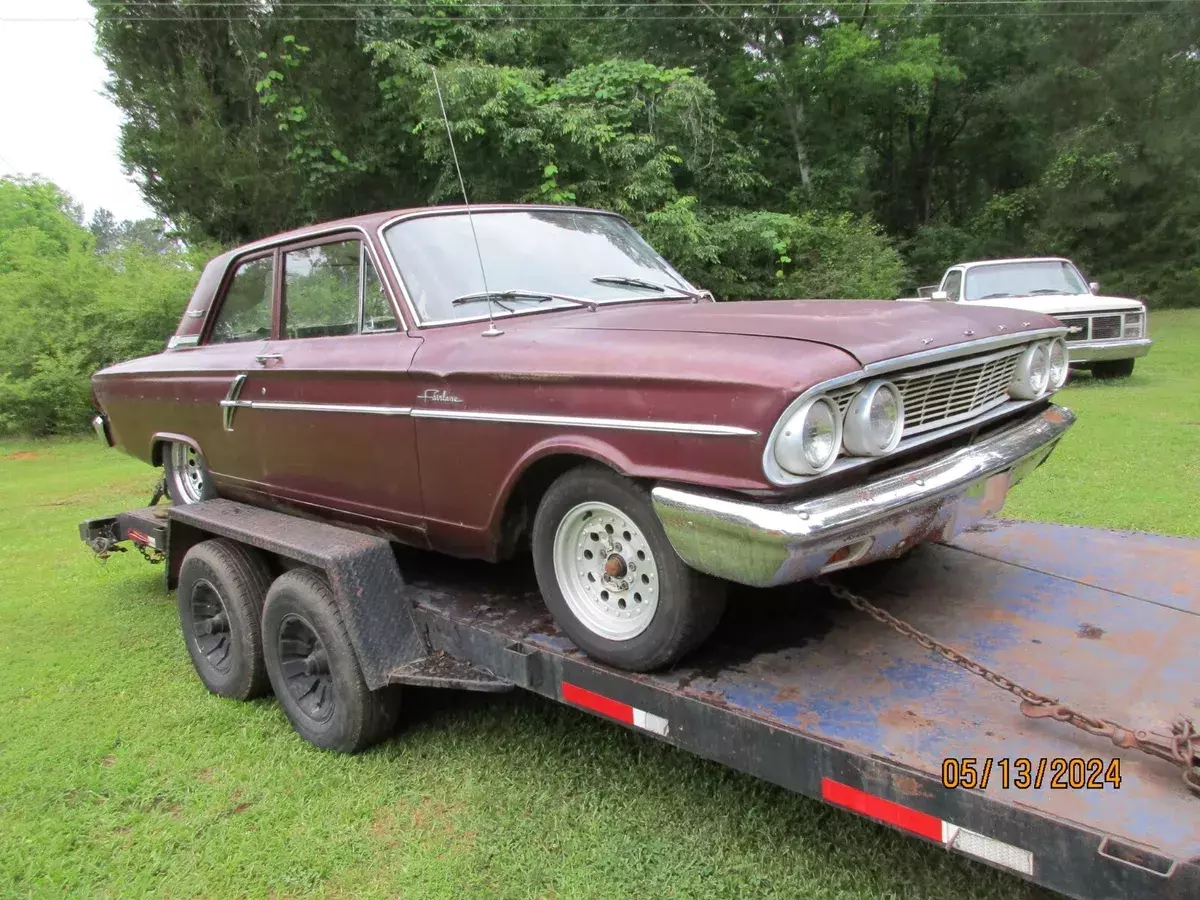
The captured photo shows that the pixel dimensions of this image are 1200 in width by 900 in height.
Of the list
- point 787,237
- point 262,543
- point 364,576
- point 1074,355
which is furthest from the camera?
point 787,237

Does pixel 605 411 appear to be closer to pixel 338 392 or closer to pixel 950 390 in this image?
pixel 950 390

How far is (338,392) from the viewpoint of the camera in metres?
3.36

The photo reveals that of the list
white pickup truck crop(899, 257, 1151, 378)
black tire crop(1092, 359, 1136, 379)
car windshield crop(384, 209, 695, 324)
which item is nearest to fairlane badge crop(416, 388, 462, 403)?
car windshield crop(384, 209, 695, 324)

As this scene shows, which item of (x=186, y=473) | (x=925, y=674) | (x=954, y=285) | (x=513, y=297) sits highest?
(x=513, y=297)

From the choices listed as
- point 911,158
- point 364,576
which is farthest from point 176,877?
point 911,158

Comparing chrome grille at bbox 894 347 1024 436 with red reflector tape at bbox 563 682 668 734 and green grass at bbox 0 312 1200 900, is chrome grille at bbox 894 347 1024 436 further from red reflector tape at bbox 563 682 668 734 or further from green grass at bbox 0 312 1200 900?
green grass at bbox 0 312 1200 900

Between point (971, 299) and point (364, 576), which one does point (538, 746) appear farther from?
point (971, 299)

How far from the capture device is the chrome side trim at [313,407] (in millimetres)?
3156

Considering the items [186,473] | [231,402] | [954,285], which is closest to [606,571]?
[231,402]

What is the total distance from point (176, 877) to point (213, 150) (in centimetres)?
1793

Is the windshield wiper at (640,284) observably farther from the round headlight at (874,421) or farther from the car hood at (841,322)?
the round headlight at (874,421)

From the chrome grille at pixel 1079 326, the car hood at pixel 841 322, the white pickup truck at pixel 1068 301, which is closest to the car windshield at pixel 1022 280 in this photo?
the white pickup truck at pixel 1068 301

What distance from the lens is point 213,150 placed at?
1758 centimetres

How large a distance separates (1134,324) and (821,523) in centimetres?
1124
